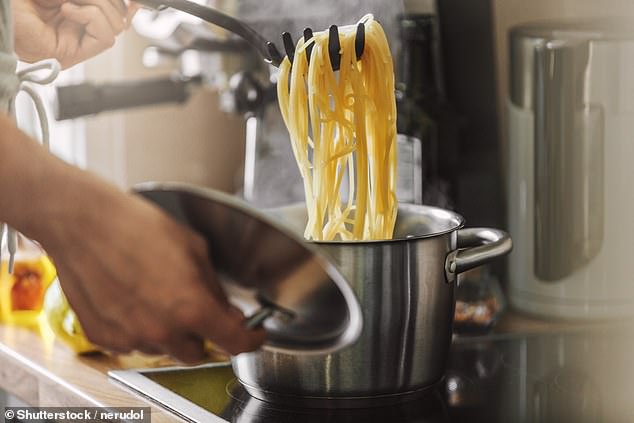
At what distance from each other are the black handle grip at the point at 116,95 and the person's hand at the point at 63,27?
24 centimetres

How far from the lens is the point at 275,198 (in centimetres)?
128

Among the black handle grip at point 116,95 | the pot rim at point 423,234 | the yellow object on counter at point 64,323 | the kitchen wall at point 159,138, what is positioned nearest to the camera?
the pot rim at point 423,234

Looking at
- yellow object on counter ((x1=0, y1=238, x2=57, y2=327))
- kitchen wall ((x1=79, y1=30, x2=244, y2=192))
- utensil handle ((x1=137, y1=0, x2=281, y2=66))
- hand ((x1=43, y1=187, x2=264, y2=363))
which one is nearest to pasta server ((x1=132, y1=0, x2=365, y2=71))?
utensil handle ((x1=137, y1=0, x2=281, y2=66))

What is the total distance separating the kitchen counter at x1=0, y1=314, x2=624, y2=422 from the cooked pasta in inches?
8.3

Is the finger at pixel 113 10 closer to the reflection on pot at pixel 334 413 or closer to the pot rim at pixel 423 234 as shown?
the pot rim at pixel 423 234

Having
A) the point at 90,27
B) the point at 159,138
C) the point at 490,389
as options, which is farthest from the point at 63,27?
the point at 159,138

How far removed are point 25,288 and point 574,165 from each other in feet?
2.00

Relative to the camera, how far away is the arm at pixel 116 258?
0.60 m

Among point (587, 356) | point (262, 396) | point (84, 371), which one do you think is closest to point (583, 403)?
point (587, 356)

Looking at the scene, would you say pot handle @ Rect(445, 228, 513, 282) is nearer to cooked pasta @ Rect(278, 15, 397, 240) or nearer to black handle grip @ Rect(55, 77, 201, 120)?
cooked pasta @ Rect(278, 15, 397, 240)

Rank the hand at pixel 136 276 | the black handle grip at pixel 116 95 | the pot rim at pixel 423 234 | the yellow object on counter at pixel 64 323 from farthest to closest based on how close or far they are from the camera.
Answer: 1. the black handle grip at pixel 116 95
2. the yellow object on counter at pixel 64 323
3. the pot rim at pixel 423 234
4. the hand at pixel 136 276

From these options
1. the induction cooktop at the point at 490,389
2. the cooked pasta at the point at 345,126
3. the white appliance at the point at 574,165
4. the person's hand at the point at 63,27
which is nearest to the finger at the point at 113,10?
the person's hand at the point at 63,27

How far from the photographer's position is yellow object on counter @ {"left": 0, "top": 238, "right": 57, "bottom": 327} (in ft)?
3.85

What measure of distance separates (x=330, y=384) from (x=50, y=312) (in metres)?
0.36
